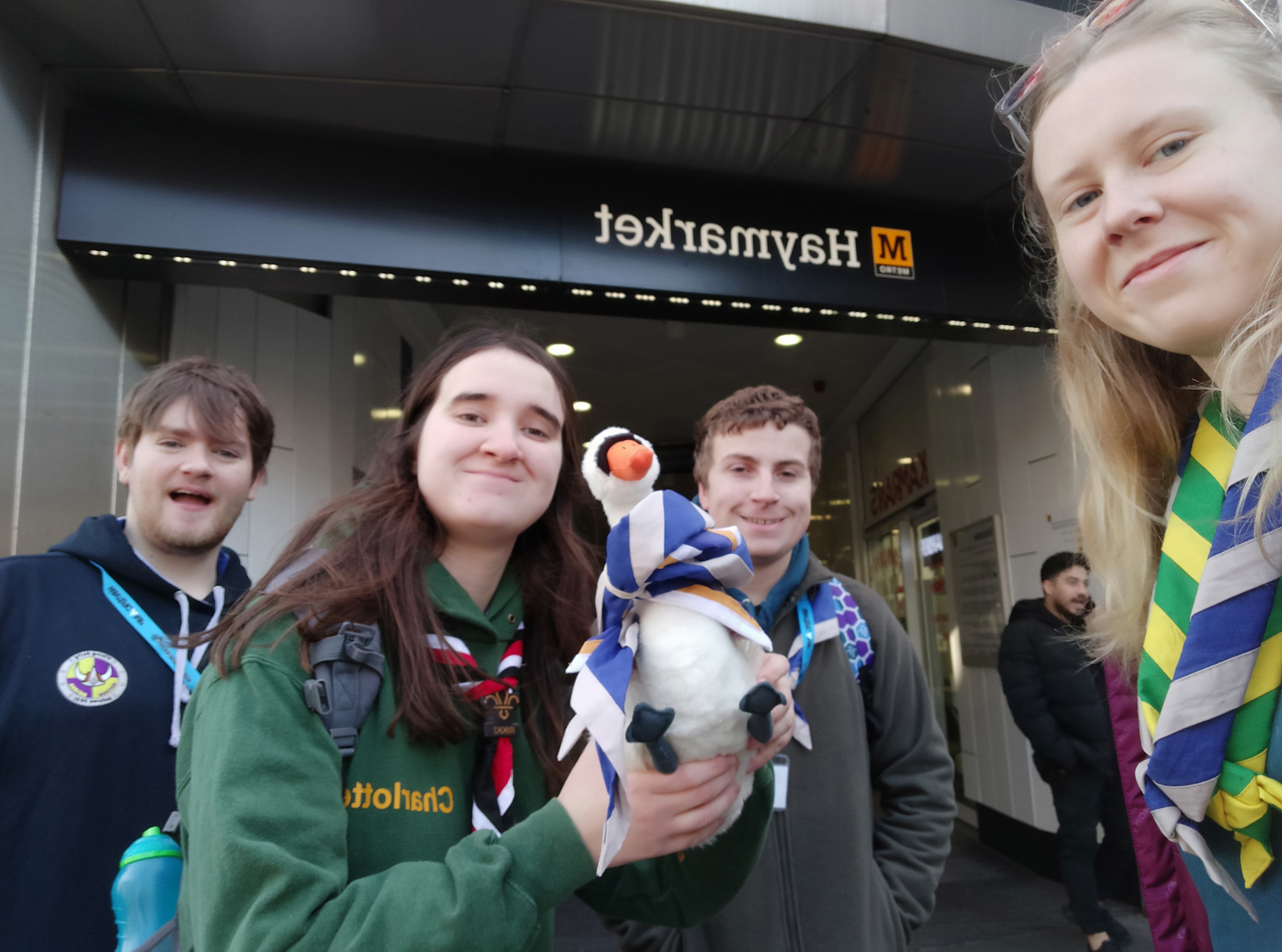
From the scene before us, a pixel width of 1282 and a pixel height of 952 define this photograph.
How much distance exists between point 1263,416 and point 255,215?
12.4ft

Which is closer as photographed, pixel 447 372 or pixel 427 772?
pixel 427 772

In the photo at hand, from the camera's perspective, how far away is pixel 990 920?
14.8 feet

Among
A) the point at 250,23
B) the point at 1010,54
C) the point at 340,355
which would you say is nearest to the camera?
the point at 250,23

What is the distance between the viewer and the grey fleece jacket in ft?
5.87

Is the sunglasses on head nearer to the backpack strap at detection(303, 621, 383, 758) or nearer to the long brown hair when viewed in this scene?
the long brown hair

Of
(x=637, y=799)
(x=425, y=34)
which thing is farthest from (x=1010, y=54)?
(x=637, y=799)

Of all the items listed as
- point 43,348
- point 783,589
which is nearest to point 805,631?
point 783,589

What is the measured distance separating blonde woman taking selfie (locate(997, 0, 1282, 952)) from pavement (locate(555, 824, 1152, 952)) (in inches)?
147

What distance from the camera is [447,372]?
1465mm

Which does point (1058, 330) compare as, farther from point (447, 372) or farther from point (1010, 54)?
point (1010, 54)

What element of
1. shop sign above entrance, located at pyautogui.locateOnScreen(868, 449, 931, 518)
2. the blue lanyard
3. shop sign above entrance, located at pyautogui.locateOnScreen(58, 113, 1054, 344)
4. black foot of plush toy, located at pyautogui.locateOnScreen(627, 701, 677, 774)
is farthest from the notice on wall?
black foot of plush toy, located at pyautogui.locateOnScreen(627, 701, 677, 774)

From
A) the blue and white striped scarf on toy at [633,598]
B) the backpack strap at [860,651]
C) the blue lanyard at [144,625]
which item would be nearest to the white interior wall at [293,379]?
the blue lanyard at [144,625]

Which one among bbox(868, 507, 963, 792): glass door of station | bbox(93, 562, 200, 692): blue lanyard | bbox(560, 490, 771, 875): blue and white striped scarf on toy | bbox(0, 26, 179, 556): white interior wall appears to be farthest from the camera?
bbox(868, 507, 963, 792): glass door of station

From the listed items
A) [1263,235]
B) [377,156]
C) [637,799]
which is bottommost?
[637,799]
